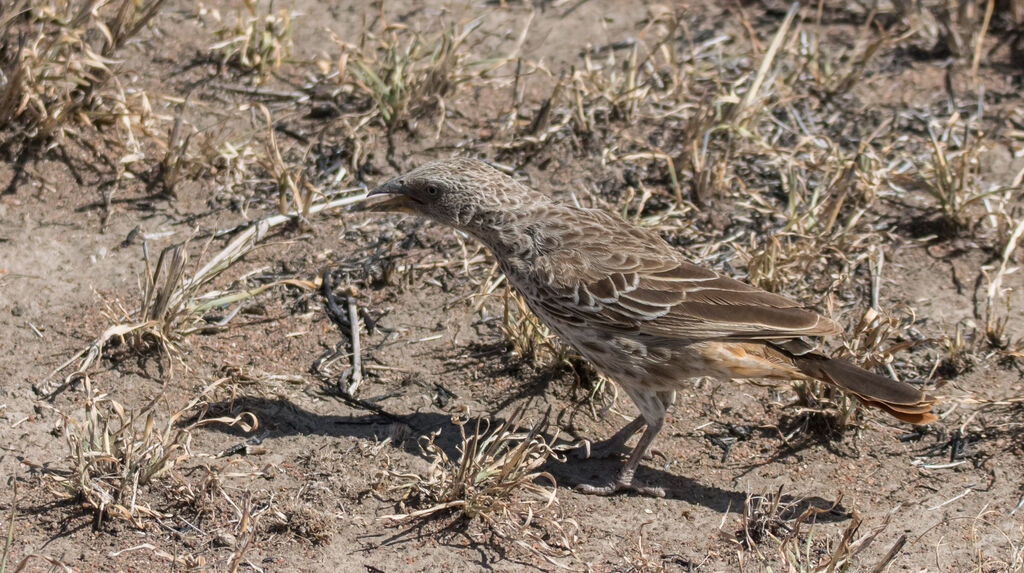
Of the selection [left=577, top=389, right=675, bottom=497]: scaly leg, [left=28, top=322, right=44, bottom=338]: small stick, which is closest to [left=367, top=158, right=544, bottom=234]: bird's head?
[left=577, top=389, right=675, bottom=497]: scaly leg

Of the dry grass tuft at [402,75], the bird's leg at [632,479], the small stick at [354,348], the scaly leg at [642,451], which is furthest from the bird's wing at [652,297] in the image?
the dry grass tuft at [402,75]

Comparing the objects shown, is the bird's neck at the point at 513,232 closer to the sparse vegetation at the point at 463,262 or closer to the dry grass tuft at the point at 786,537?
the sparse vegetation at the point at 463,262

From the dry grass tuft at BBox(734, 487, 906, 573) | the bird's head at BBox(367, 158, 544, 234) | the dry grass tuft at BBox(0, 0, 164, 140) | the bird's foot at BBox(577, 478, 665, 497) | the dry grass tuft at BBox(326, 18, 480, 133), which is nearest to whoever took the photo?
the dry grass tuft at BBox(734, 487, 906, 573)

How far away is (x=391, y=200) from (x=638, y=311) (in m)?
1.53

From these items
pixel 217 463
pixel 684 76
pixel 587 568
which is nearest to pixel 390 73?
pixel 684 76

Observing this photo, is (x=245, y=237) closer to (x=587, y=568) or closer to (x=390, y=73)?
(x=390, y=73)

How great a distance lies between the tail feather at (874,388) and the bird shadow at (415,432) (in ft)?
2.05

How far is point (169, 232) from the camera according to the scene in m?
6.29

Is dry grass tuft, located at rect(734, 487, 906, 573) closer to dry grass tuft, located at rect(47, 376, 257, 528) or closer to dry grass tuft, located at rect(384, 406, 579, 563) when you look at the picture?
dry grass tuft, located at rect(384, 406, 579, 563)

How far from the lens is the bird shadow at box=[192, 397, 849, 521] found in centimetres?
521

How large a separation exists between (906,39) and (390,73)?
3.94 metres

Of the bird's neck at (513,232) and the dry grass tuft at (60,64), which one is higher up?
the dry grass tuft at (60,64)

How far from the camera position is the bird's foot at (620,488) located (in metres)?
5.15

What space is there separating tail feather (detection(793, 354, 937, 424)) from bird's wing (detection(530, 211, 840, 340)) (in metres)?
0.15
